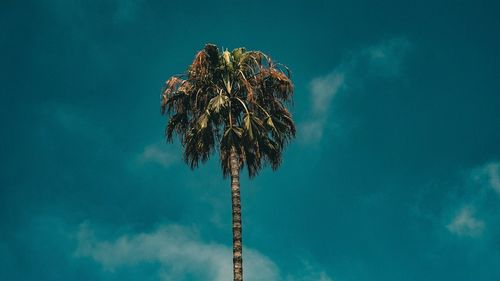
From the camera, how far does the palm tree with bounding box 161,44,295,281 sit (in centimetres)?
2525

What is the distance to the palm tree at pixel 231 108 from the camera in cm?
2525

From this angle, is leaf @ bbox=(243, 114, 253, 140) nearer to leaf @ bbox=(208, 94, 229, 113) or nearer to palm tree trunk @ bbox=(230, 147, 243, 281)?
palm tree trunk @ bbox=(230, 147, 243, 281)

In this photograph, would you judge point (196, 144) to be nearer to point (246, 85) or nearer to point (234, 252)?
point (246, 85)

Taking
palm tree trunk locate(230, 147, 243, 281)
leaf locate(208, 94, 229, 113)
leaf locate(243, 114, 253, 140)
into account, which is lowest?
palm tree trunk locate(230, 147, 243, 281)

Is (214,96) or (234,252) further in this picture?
(214,96)

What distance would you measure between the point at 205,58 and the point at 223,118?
262 centimetres

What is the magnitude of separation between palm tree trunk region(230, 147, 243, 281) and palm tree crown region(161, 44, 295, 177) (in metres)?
0.80

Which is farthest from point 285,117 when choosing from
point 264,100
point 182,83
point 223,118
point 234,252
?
point 234,252

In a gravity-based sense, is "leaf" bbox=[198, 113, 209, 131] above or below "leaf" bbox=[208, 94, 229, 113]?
below

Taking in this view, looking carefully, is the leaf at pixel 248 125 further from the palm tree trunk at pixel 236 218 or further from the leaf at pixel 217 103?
the leaf at pixel 217 103

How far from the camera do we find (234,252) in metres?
22.0

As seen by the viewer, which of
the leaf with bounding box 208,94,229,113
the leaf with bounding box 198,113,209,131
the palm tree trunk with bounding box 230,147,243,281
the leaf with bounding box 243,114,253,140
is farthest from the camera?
the leaf with bounding box 208,94,229,113

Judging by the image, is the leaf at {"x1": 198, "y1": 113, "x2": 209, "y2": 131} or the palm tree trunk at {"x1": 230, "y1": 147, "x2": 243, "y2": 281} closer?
the palm tree trunk at {"x1": 230, "y1": 147, "x2": 243, "y2": 281}

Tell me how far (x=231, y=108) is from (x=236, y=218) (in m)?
5.14
